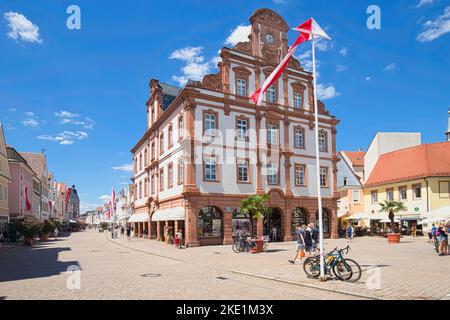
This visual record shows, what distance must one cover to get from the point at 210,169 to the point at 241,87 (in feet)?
27.8

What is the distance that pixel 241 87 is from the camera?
124 feet

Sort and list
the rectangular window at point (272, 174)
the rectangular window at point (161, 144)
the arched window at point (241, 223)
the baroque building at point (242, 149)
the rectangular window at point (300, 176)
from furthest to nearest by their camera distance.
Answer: the rectangular window at point (161, 144), the rectangular window at point (300, 176), the rectangular window at point (272, 174), the arched window at point (241, 223), the baroque building at point (242, 149)

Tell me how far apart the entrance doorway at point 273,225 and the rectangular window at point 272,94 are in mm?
10439

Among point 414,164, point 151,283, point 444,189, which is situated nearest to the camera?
point 151,283

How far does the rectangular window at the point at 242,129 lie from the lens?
3677cm

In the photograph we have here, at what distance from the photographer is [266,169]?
37688 mm

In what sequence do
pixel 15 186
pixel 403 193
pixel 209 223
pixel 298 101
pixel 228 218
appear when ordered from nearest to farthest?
pixel 209 223, pixel 228 218, pixel 298 101, pixel 403 193, pixel 15 186

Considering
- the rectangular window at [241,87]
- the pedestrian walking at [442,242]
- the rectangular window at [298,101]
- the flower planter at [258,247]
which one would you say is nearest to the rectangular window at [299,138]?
the rectangular window at [298,101]

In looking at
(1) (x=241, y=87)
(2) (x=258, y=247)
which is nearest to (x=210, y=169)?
(1) (x=241, y=87)

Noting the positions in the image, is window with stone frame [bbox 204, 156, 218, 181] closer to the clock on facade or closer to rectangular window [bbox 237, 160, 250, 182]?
rectangular window [bbox 237, 160, 250, 182]

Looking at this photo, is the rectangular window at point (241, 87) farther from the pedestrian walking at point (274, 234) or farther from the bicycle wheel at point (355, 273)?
the bicycle wheel at point (355, 273)

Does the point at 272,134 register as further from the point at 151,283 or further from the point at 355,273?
the point at 151,283

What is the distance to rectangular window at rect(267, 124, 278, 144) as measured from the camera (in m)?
38.7

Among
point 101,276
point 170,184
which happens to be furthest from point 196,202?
point 101,276
